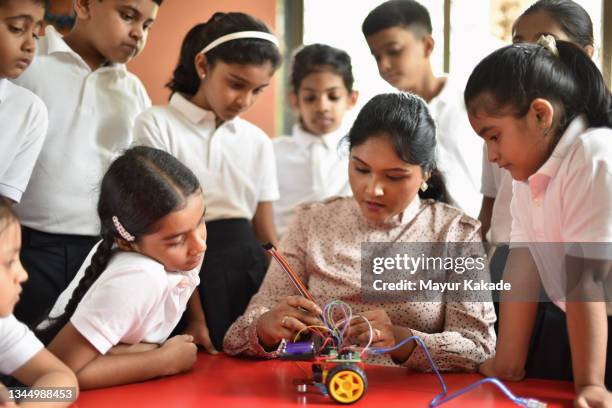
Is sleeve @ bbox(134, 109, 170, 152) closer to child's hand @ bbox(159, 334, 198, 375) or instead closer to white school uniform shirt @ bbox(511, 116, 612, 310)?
child's hand @ bbox(159, 334, 198, 375)

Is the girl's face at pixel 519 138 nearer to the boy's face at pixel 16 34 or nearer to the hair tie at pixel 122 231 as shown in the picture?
the hair tie at pixel 122 231

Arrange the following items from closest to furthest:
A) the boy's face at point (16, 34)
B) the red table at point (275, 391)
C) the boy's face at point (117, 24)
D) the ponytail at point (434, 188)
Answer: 1. the red table at point (275, 391)
2. the boy's face at point (16, 34)
3. the ponytail at point (434, 188)
4. the boy's face at point (117, 24)

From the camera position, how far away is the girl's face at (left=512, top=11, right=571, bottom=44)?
5.56ft

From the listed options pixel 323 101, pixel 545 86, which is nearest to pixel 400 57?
pixel 323 101

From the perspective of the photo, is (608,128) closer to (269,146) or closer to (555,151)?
(555,151)

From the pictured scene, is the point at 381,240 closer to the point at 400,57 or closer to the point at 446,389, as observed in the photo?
the point at 446,389

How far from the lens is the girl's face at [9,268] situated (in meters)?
1.07

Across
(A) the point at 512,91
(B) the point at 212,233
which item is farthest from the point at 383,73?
(A) the point at 512,91

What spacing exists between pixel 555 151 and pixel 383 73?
1.00 m

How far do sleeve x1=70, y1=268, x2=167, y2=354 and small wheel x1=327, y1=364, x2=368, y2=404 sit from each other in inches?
13.3

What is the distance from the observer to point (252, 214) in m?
1.92

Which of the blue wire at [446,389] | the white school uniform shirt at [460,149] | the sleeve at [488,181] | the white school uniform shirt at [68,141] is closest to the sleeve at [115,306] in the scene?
the blue wire at [446,389]

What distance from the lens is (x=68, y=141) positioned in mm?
1749

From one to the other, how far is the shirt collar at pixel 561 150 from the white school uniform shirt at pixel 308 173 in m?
1.13
